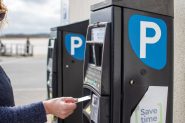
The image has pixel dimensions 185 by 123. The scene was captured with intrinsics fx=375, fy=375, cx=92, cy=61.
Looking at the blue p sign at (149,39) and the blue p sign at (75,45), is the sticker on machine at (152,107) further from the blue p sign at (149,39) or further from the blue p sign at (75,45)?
the blue p sign at (75,45)

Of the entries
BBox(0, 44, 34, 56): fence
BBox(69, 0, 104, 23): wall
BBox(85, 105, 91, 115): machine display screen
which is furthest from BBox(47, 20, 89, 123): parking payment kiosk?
BBox(0, 44, 34, 56): fence

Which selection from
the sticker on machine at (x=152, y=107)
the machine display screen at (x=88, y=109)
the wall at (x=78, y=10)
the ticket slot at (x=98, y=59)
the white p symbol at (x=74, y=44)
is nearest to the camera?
the ticket slot at (x=98, y=59)

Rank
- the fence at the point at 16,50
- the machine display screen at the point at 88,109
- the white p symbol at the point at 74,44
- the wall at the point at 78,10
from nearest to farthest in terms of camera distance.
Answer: the machine display screen at the point at 88,109, the white p symbol at the point at 74,44, the wall at the point at 78,10, the fence at the point at 16,50

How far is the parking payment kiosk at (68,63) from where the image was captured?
152 inches

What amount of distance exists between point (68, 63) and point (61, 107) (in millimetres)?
1866

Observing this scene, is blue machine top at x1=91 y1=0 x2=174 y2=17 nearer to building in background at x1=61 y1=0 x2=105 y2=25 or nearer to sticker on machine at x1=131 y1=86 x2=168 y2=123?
sticker on machine at x1=131 y1=86 x2=168 y2=123

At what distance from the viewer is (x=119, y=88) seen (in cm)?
200

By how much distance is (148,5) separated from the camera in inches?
81.7

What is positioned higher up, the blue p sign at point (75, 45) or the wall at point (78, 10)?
the wall at point (78, 10)

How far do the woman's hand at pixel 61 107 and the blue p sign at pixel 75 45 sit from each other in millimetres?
1739

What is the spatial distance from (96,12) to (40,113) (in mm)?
670

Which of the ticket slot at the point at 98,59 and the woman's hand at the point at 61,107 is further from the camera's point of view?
the woman's hand at the point at 61,107

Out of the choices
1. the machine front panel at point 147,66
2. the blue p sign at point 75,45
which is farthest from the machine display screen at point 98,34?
the blue p sign at point 75,45

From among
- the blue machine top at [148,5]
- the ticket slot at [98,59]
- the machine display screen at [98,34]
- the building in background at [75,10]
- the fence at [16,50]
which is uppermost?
the building in background at [75,10]
